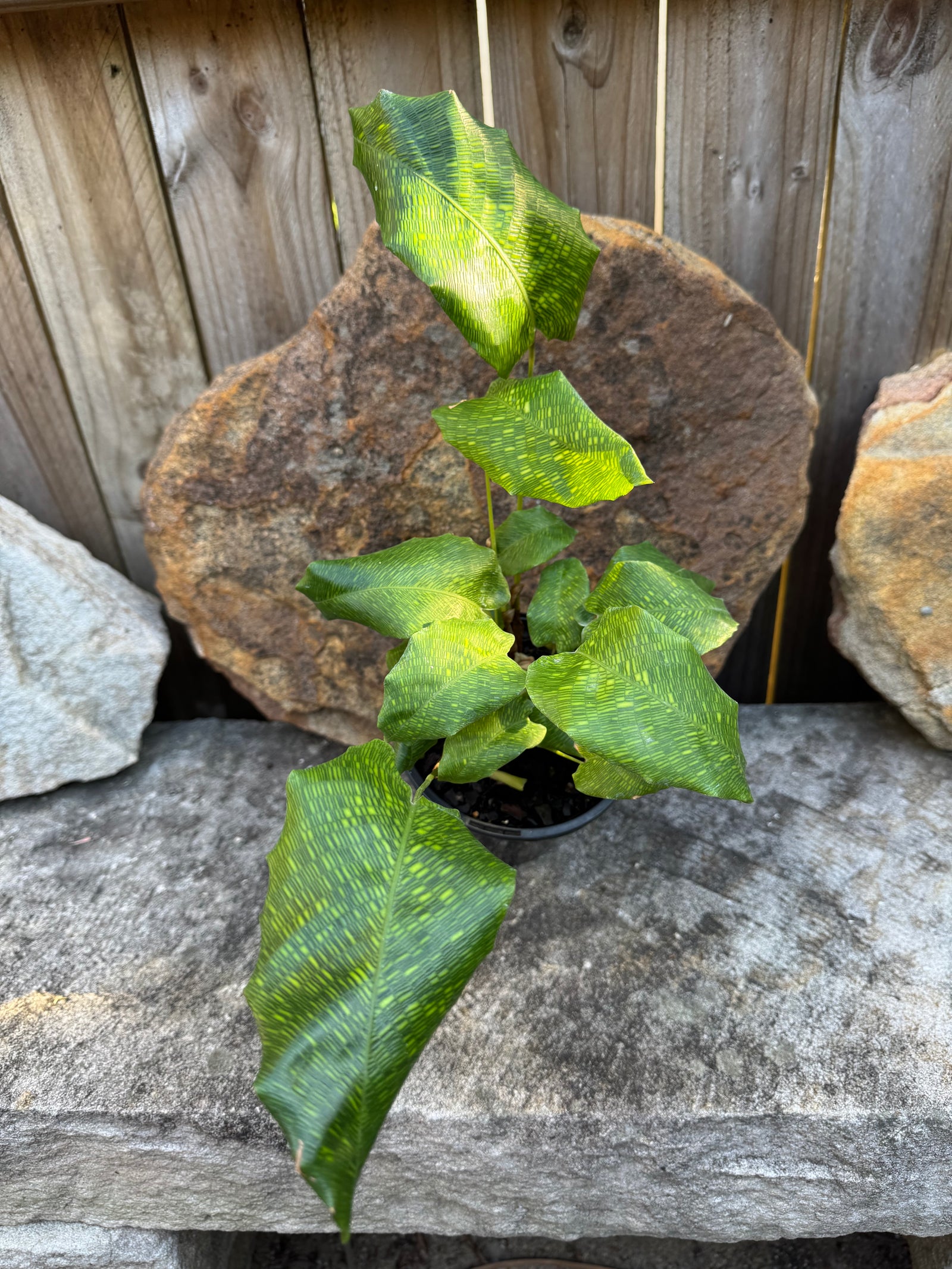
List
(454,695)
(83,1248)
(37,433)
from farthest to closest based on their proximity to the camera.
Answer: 1. (37,433)
2. (83,1248)
3. (454,695)

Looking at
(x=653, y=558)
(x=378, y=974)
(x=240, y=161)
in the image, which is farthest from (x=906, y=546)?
(x=240, y=161)

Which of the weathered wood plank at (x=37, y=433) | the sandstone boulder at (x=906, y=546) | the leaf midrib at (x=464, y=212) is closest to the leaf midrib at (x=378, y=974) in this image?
the leaf midrib at (x=464, y=212)

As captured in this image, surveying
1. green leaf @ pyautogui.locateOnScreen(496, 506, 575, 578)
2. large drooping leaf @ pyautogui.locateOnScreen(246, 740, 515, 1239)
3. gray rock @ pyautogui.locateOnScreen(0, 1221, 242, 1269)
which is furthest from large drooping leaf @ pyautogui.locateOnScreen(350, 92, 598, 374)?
gray rock @ pyautogui.locateOnScreen(0, 1221, 242, 1269)

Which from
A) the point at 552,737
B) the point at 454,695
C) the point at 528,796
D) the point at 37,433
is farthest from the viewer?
the point at 37,433

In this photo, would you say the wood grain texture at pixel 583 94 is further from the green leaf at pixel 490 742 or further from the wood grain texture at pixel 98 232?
the green leaf at pixel 490 742

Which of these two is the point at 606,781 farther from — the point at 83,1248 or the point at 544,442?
the point at 83,1248

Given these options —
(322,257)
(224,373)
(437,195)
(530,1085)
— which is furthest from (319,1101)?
(322,257)

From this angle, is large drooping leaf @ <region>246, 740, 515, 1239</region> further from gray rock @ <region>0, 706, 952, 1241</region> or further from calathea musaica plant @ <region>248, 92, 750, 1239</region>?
gray rock @ <region>0, 706, 952, 1241</region>
